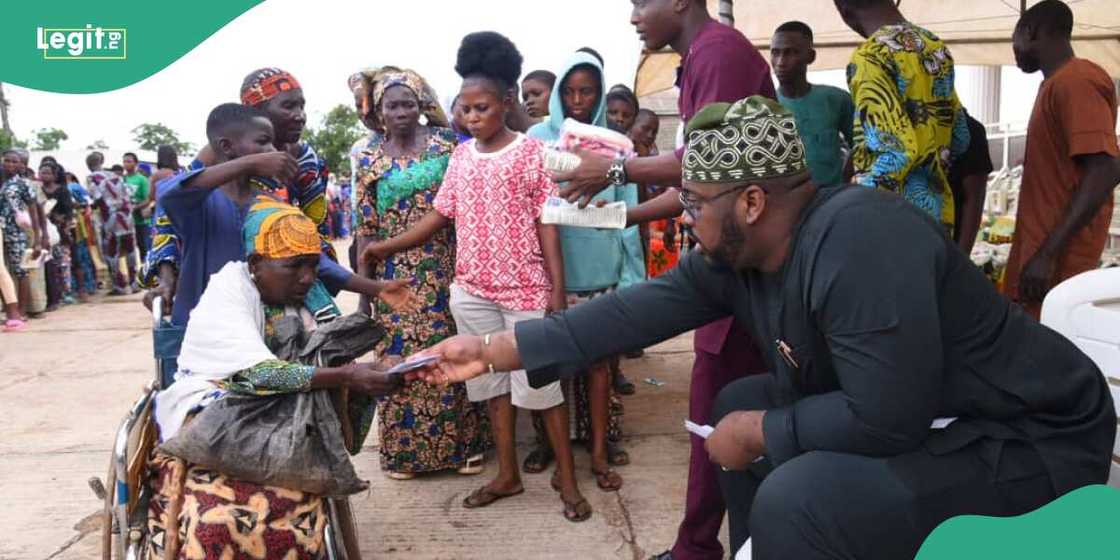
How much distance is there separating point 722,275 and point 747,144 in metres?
0.53

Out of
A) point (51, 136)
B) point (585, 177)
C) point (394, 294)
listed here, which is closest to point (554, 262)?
point (394, 294)

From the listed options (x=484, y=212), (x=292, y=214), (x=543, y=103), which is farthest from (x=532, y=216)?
(x=543, y=103)

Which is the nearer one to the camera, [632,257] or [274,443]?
[274,443]

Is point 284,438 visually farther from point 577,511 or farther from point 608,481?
point 608,481

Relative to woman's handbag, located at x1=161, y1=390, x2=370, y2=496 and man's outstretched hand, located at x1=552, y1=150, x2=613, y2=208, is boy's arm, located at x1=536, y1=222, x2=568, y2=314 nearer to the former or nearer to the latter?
man's outstretched hand, located at x1=552, y1=150, x2=613, y2=208

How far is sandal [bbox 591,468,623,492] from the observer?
3.66 metres

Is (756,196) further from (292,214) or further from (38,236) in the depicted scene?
(38,236)

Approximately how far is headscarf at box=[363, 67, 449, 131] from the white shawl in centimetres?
160

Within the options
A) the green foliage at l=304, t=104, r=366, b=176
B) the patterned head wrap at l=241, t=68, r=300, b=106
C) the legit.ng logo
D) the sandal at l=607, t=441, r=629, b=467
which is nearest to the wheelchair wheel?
the legit.ng logo

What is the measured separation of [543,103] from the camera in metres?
4.83

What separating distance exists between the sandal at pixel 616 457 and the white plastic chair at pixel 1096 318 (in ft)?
7.32

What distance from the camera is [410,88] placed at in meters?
3.80

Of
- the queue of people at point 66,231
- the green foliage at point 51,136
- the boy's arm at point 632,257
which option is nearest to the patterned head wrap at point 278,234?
the boy's arm at point 632,257

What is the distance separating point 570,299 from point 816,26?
14.7 feet
